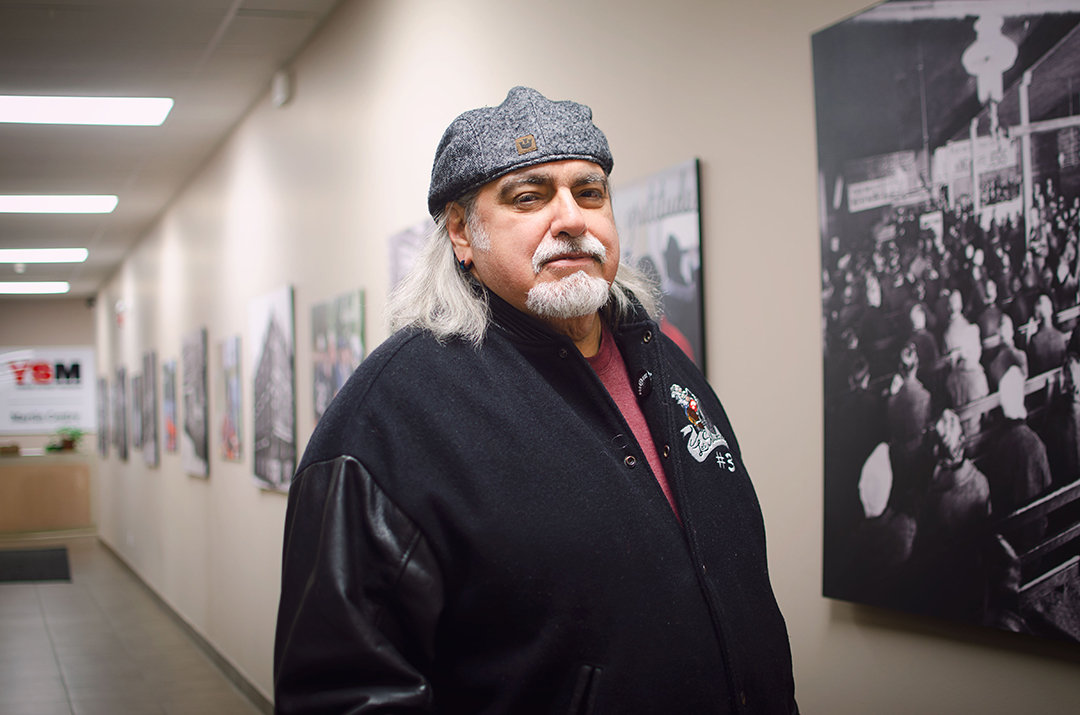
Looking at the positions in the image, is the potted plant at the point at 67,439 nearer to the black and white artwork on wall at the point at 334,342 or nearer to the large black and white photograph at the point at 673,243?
the black and white artwork on wall at the point at 334,342

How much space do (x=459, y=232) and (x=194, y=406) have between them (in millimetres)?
6267

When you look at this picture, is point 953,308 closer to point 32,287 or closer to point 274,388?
point 274,388

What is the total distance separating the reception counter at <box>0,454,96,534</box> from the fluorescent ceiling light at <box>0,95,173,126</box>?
10082mm

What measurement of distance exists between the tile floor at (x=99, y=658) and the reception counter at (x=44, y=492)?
4724 millimetres

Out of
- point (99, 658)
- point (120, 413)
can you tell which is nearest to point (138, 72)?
point (99, 658)

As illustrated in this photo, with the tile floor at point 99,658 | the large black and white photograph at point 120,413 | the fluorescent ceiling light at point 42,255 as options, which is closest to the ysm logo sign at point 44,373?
the large black and white photograph at point 120,413

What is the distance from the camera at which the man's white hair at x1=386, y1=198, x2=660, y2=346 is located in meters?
1.32

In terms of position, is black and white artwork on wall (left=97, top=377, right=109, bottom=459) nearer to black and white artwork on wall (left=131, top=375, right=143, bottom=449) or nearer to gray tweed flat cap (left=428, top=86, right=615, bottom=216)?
black and white artwork on wall (left=131, top=375, right=143, bottom=449)

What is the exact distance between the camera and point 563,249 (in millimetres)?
1321

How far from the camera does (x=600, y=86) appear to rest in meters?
2.53

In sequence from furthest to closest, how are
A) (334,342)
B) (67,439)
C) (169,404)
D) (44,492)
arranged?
(67,439), (44,492), (169,404), (334,342)

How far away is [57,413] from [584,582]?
16.7 m

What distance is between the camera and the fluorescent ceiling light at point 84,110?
5277 mm

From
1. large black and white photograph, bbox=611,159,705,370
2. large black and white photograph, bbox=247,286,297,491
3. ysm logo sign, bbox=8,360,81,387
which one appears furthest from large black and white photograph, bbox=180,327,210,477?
Result: ysm logo sign, bbox=8,360,81,387
